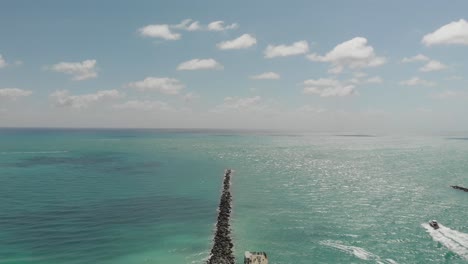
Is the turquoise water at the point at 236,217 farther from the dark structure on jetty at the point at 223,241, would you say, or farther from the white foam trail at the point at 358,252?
the dark structure on jetty at the point at 223,241

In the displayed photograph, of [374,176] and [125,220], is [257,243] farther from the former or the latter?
[374,176]

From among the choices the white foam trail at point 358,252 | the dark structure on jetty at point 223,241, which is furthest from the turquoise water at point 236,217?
the dark structure on jetty at point 223,241

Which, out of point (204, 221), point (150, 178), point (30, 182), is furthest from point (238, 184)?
point (30, 182)

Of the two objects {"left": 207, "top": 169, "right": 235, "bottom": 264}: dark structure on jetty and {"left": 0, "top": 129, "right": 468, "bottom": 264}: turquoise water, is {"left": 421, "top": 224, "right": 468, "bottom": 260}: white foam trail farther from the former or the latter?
{"left": 207, "top": 169, "right": 235, "bottom": 264}: dark structure on jetty

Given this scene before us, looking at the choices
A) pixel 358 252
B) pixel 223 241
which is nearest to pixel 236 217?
pixel 223 241

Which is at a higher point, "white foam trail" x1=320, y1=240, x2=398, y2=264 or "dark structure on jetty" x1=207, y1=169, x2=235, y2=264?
"dark structure on jetty" x1=207, y1=169, x2=235, y2=264

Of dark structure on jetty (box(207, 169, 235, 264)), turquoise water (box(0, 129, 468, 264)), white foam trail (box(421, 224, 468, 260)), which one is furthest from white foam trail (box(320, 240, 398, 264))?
dark structure on jetty (box(207, 169, 235, 264))
